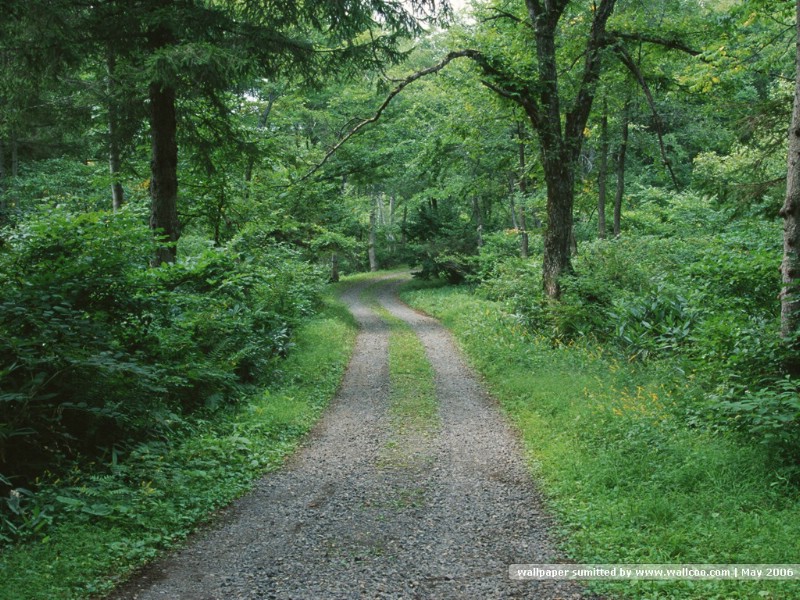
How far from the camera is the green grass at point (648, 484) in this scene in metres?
3.96

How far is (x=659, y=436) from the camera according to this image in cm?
606

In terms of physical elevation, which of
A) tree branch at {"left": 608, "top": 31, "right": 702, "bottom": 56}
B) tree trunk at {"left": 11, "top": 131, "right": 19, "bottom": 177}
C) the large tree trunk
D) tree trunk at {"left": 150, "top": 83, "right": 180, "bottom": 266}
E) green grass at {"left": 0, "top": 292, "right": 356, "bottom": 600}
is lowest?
green grass at {"left": 0, "top": 292, "right": 356, "bottom": 600}

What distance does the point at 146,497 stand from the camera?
5254mm

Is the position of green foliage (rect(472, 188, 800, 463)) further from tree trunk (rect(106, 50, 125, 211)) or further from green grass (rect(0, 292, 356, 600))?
tree trunk (rect(106, 50, 125, 211))

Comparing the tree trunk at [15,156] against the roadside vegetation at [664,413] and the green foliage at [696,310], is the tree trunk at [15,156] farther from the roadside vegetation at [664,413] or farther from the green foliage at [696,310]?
the roadside vegetation at [664,413]

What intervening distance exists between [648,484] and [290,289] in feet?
31.0

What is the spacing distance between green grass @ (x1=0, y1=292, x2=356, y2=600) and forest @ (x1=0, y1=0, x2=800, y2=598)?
0.03m

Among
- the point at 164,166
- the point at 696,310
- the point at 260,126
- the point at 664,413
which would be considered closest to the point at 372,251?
the point at 260,126

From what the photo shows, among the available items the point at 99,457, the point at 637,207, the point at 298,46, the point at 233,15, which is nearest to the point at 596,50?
the point at 298,46

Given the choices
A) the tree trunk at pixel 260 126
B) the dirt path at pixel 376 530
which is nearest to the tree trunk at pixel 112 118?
the tree trunk at pixel 260 126

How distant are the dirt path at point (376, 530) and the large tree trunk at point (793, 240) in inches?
128

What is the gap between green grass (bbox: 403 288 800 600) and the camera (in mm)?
3963

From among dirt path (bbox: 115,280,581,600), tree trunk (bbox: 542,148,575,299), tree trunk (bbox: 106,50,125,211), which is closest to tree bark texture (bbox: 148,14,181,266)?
tree trunk (bbox: 106,50,125,211)

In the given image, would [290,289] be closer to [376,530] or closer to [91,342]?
[91,342]
